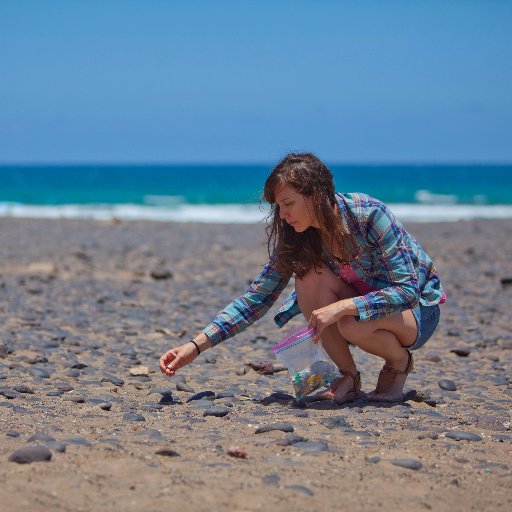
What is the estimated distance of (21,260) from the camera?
1243cm

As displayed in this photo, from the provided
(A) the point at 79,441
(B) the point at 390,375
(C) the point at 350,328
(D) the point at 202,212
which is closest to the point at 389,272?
(C) the point at 350,328

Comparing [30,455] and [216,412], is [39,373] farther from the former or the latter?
[30,455]

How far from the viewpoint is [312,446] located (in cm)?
354

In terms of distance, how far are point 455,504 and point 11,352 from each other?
3606mm

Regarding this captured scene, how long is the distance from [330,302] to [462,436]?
2.98ft

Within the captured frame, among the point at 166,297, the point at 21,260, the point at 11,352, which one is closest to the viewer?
the point at 11,352

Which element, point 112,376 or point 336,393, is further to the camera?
point 112,376

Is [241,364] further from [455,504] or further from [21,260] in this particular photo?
[21,260]

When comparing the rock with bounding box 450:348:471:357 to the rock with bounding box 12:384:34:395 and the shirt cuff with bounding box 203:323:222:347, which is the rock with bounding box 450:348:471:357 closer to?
the shirt cuff with bounding box 203:323:222:347

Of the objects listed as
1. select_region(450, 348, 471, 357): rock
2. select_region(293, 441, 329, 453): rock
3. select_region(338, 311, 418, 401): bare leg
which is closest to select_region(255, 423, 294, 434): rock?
select_region(293, 441, 329, 453): rock

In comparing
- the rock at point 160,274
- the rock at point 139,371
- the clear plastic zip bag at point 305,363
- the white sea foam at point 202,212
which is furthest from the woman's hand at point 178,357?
the white sea foam at point 202,212

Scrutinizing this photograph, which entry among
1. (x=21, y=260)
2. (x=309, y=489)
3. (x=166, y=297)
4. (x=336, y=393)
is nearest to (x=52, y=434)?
(x=309, y=489)

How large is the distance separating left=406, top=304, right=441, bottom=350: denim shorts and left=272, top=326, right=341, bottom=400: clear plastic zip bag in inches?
18.0

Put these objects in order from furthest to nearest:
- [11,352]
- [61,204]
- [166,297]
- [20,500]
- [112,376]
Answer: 1. [61,204]
2. [166,297]
3. [11,352]
4. [112,376]
5. [20,500]
